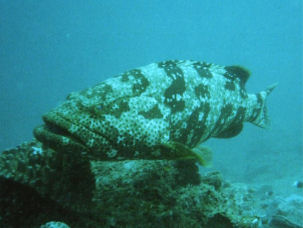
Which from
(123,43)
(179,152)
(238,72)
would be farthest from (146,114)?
(123,43)

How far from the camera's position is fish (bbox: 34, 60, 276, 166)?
2.54m

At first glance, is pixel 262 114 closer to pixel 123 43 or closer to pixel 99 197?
pixel 99 197

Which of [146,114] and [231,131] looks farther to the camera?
[231,131]

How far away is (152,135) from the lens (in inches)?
113

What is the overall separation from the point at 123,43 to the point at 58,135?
5981 inches

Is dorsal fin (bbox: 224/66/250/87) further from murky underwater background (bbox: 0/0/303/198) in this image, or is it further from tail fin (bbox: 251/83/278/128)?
murky underwater background (bbox: 0/0/303/198)

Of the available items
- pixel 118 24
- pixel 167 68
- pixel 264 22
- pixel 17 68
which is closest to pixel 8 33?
pixel 17 68

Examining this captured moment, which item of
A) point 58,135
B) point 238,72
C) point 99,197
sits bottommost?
point 99,197

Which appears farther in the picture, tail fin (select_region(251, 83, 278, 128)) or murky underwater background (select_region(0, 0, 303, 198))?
murky underwater background (select_region(0, 0, 303, 198))

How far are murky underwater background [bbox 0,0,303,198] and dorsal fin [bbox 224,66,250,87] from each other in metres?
44.9

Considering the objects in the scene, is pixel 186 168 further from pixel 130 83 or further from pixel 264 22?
pixel 264 22

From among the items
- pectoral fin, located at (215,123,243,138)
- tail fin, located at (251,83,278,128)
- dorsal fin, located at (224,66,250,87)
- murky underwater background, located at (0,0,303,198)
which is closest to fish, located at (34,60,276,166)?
dorsal fin, located at (224,66,250,87)

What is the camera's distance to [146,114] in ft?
9.82

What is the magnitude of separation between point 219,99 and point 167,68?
47.1 inches
